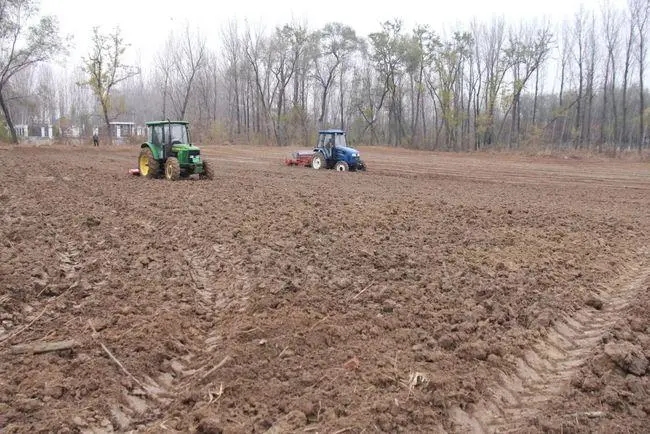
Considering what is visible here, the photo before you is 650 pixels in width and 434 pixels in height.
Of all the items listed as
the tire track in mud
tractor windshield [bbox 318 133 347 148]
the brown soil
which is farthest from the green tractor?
the tire track in mud

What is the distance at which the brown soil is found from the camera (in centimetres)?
347

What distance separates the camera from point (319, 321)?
16.0ft

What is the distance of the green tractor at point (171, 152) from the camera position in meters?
16.1

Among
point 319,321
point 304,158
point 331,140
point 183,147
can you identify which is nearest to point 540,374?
point 319,321

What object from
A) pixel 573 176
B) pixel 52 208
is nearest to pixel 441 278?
pixel 52 208

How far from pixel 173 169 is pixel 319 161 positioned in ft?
27.2

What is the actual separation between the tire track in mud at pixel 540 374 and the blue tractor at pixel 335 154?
16.8m

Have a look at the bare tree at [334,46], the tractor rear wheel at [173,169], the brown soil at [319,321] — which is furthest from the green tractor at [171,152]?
the bare tree at [334,46]

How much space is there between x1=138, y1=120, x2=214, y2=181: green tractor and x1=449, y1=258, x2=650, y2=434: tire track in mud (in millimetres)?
12882

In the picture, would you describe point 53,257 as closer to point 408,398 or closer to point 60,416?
point 60,416

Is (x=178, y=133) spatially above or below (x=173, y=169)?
above

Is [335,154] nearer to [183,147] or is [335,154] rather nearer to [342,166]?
[342,166]

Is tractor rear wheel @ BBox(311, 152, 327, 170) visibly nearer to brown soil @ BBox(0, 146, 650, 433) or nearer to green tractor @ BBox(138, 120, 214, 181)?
green tractor @ BBox(138, 120, 214, 181)

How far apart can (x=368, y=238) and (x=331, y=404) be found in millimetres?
4935
